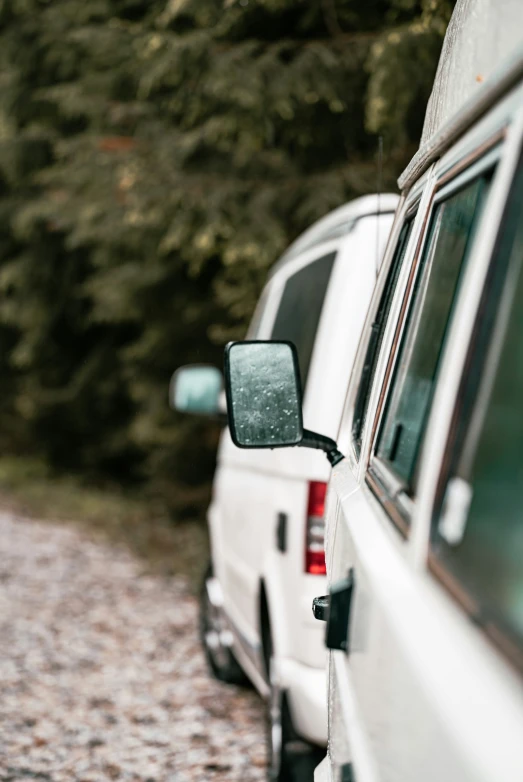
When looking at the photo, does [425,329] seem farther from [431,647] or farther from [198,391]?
[198,391]

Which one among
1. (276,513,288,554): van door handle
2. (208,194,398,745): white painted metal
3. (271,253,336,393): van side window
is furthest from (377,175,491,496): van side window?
(271,253,336,393): van side window

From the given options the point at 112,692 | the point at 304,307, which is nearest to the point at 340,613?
the point at 304,307

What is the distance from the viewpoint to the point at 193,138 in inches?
349

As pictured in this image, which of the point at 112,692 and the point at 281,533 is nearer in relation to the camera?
the point at 281,533

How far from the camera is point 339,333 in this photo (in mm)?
3789

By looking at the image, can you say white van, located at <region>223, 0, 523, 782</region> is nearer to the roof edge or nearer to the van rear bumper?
the roof edge

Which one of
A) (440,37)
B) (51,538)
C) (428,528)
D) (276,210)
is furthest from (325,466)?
(51,538)

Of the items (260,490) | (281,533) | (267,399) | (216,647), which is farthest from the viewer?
(216,647)

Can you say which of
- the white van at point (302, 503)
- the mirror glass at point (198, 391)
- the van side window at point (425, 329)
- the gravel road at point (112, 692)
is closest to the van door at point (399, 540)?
the van side window at point (425, 329)

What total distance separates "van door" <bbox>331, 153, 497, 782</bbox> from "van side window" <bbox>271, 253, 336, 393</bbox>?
1428 millimetres

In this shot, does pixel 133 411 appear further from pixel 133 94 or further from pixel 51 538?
pixel 133 94

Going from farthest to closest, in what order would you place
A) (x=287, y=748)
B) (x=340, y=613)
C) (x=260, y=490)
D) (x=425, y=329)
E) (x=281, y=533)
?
(x=260, y=490) → (x=287, y=748) → (x=281, y=533) → (x=425, y=329) → (x=340, y=613)

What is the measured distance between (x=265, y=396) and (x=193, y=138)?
6414mm

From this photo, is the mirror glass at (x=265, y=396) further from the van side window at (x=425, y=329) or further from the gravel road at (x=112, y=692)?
the gravel road at (x=112, y=692)
